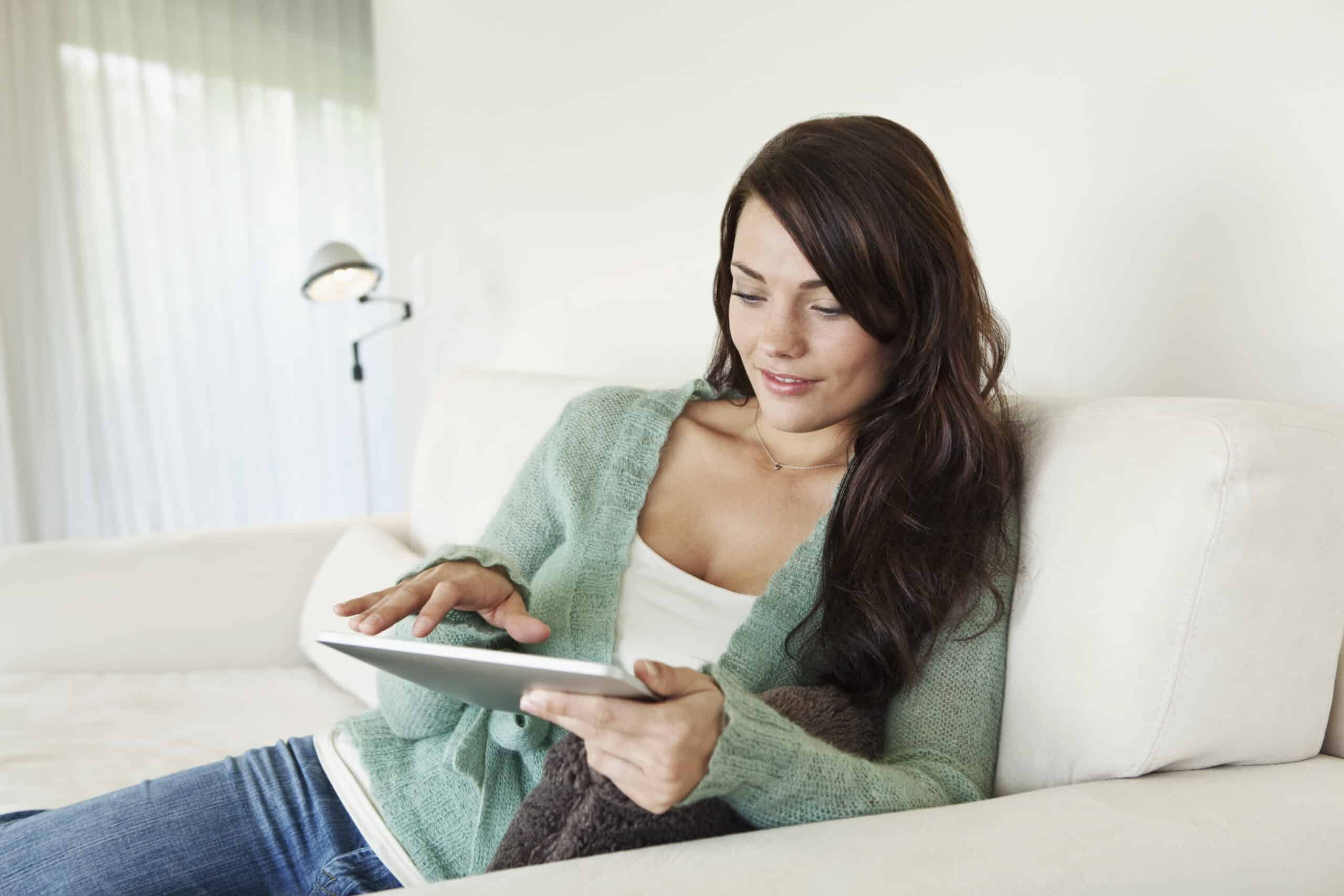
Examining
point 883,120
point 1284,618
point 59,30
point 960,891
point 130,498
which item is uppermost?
point 59,30

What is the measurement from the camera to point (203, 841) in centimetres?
103

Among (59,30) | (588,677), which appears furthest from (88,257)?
(588,677)

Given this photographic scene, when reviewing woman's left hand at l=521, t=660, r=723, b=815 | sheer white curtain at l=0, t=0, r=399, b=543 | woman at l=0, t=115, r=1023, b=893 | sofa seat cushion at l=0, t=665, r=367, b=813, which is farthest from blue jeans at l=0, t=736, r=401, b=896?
sheer white curtain at l=0, t=0, r=399, b=543

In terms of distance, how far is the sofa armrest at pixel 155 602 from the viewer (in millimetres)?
1664

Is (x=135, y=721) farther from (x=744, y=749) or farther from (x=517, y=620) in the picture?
(x=744, y=749)

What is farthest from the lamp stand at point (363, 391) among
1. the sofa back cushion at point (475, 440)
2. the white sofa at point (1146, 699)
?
the white sofa at point (1146, 699)

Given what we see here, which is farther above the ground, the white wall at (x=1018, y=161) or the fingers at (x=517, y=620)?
the white wall at (x=1018, y=161)

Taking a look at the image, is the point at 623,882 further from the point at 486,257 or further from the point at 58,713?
the point at 486,257

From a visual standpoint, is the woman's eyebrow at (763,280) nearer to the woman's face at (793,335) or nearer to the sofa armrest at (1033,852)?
the woman's face at (793,335)

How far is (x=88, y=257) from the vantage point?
338 cm

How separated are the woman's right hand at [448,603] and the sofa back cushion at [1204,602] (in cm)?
48

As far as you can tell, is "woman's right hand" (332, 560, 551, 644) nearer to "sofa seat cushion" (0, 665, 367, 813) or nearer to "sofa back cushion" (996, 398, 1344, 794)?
"sofa back cushion" (996, 398, 1344, 794)

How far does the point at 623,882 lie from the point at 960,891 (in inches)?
8.4

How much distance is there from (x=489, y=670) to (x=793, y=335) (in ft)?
1.68
